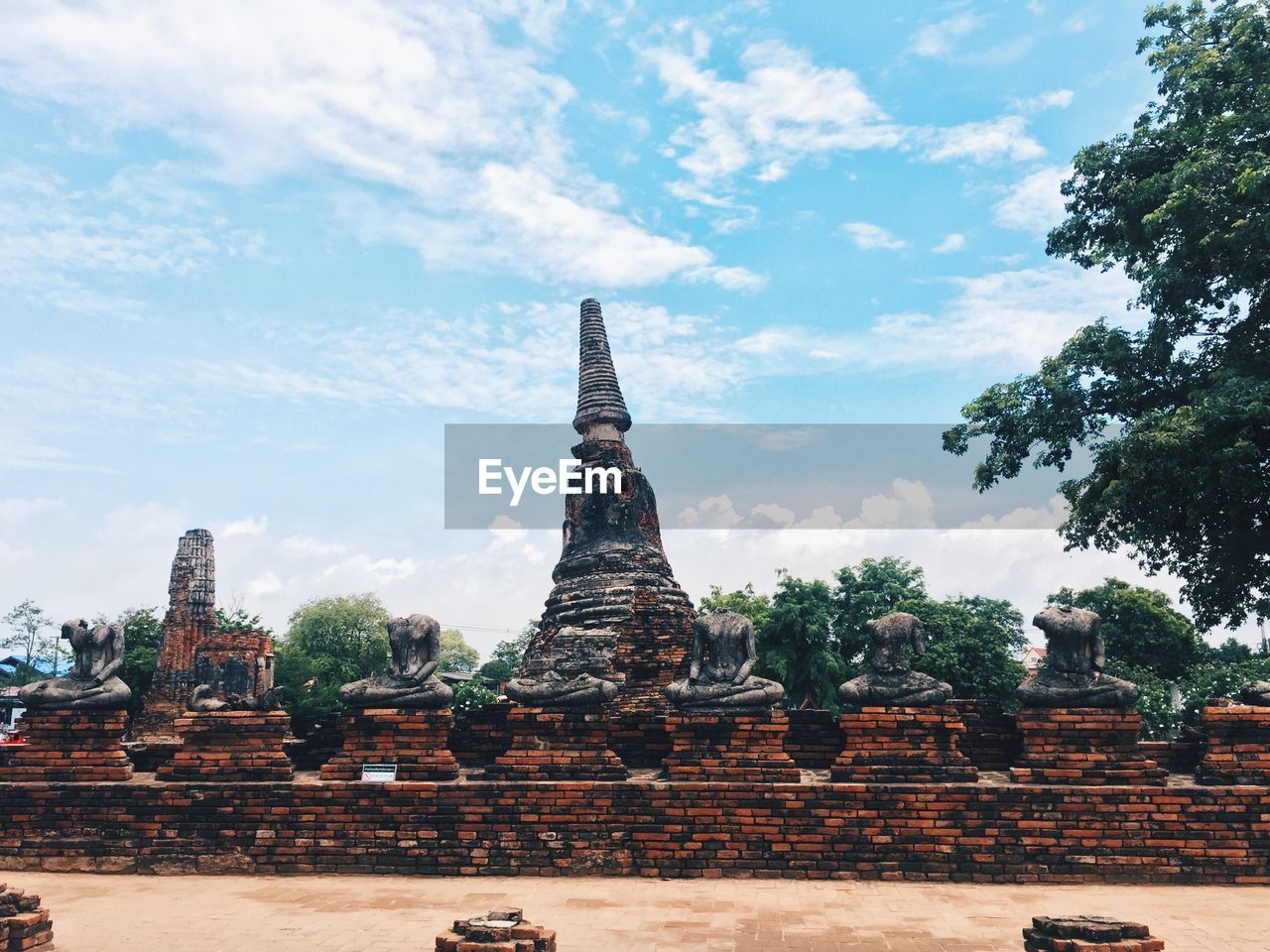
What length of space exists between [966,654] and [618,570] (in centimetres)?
1285

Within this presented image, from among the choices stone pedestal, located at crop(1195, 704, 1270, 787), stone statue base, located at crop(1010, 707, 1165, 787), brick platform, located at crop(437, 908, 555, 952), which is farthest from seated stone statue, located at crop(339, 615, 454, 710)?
stone pedestal, located at crop(1195, 704, 1270, 787)

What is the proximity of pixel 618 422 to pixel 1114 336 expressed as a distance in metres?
9.08

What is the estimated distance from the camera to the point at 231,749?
8086 millimetres

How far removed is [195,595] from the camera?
24.1 metres

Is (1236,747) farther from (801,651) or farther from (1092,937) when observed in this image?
(801,651)

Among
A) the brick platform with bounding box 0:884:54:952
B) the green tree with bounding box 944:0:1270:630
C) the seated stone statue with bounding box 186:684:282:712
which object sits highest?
the green tree with bounding box 944:0:1270:630

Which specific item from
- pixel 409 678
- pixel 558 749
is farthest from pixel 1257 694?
pixel 409 678

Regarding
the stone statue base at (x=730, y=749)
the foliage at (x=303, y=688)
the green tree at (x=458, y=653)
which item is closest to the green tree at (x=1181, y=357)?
the stone statue base at (x=730, y=749)

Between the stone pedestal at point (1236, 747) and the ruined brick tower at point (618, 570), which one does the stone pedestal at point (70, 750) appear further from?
the stone pedestal at point (1236, 747)

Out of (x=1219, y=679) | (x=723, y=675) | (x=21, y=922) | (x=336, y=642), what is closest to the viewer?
(x=21, y=922)

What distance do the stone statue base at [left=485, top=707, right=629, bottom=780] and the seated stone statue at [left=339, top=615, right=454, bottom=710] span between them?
27.9 inches

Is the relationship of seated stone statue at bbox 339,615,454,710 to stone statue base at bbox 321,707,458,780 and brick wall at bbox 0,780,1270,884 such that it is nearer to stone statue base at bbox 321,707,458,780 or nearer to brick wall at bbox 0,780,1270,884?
stone statue base at bbox 321,707,458,780

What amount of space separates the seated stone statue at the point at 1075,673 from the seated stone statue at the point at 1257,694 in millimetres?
1097

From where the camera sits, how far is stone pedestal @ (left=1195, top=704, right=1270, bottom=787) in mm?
7539
